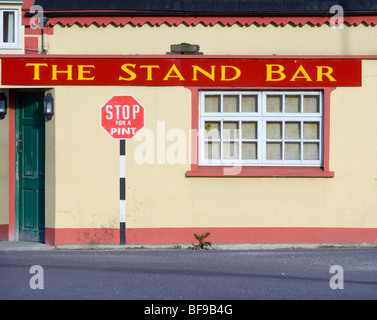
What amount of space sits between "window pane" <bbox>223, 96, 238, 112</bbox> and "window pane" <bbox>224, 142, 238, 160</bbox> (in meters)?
0.56

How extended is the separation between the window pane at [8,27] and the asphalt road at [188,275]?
21.2ft

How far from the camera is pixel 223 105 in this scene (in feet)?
46.4

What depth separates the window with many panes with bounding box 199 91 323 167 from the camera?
14.1m

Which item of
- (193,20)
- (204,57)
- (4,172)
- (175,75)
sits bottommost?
(4,172)

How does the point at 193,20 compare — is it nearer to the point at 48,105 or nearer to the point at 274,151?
the point at 274,151

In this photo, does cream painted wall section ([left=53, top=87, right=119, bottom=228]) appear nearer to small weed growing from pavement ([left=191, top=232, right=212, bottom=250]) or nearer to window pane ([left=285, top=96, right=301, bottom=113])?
small weed growing from pavement ([left=191, top=232, right=212, bottom=250])

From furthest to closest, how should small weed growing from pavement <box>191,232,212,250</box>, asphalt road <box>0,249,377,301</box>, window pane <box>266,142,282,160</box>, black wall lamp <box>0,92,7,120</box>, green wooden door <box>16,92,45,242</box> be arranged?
green wooden door <box>16,92,45,242</box> < black wall lamp <box>0,92,7,120</box> < window pane <box>266,142,282,160</box> < small weed growing from pavement <box>191,232,212,250</box> < asphalt road <box>0,249,377,301</box>

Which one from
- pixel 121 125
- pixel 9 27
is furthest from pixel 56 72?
pixel 9 27

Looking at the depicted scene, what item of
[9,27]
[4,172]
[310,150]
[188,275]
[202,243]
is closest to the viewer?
[188,275]

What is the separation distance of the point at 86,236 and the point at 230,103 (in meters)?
3.22

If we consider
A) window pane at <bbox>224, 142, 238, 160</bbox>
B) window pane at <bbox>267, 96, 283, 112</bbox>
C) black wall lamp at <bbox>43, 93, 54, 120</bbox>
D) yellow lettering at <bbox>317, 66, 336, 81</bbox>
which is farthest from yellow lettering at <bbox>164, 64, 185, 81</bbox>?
yellow lettering at <bbox>317, 66, 336, 81</bbox>

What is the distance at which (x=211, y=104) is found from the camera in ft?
46.4

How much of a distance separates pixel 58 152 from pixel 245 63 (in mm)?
3384
